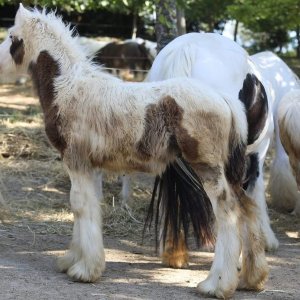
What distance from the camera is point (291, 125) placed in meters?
5.74

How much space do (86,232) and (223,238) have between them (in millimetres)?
960

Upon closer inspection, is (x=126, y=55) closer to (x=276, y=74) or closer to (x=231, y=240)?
(x=276, y=74)

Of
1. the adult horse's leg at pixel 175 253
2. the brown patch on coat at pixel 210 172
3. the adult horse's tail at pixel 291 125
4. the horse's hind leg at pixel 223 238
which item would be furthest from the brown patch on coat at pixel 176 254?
the adult horse's tail at pixel 291 125

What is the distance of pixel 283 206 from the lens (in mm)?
7555

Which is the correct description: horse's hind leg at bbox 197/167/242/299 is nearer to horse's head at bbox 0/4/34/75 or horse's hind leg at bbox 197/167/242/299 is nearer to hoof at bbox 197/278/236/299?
hoof at bbox 197/278/236/299

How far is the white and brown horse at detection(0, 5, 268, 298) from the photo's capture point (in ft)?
13.6

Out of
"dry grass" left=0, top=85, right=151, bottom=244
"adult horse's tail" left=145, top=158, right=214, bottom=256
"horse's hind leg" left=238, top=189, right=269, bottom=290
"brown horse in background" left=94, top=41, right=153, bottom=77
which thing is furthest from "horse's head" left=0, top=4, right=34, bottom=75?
"brown horse in background" left=94, top=41, right=153, bottom=77

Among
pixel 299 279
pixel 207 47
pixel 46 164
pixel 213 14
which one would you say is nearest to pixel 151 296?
pixel 299 279

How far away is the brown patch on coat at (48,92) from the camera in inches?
175

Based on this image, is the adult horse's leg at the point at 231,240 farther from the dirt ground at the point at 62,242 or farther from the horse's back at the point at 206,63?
the horse's back at the point at 206,63

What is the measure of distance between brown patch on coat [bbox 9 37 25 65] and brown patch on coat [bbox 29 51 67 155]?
11cm

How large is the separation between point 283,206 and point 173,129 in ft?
12.4

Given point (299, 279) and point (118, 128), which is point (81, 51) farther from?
point (299, 279)

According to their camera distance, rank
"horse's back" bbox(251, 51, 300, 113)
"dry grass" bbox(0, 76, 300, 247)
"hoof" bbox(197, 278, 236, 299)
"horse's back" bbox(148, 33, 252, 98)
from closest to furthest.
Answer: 1. "hoof" bbox(197, 278, 236, 299)
2. "horse's back" bbox(148, 33, 252, 98)
3. "dry grass" bbox(0, 76, 300, 247)
4. "horse's back" bbox(251, 51, 300, 113)
